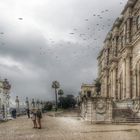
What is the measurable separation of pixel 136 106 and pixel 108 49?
113 ft

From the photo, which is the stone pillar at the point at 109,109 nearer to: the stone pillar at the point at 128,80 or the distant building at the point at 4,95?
the stone pillar at the point at 128,80

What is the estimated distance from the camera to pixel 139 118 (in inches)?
1324

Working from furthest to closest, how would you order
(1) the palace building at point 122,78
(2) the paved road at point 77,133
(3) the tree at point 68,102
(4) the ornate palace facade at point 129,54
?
1. (3) the tree at point 68,102
2. (4) the ornate palace facade at point 129,54
3. (1) the palace building at point 122,78
4. (2) the paved road at point 77,133

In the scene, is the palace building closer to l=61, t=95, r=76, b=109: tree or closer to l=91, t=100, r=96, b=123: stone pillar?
l=91, t=100, r=96, b=123: stone pillar

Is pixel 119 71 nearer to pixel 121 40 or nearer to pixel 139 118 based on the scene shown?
pixel 121 40

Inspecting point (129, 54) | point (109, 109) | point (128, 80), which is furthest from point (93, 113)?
point (129, 54)

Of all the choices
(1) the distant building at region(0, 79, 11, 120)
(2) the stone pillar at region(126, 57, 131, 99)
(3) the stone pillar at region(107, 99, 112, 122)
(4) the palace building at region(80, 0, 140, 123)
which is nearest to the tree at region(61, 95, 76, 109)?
(1) the distant building at region(0, 79, 11, 120)

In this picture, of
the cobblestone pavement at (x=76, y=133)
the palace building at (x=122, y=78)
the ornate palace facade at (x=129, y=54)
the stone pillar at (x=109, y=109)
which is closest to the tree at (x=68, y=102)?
the palace building at (x=122, y=78)

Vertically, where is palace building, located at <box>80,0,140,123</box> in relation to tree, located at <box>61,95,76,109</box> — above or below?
above

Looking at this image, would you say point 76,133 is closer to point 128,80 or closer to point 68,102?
point 128,80

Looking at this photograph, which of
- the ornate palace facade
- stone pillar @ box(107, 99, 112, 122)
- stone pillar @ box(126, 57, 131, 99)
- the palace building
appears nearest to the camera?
stone pillar @ box(107, 99, 112, 122)

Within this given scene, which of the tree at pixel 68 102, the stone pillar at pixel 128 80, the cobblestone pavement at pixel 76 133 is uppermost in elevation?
the stone pillar at pixel 128 80

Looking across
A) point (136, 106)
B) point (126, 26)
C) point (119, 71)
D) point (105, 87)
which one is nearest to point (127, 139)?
point (136, 106)

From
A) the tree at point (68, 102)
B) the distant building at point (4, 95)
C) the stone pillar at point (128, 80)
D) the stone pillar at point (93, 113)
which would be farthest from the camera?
the tree at point (68, 102)
